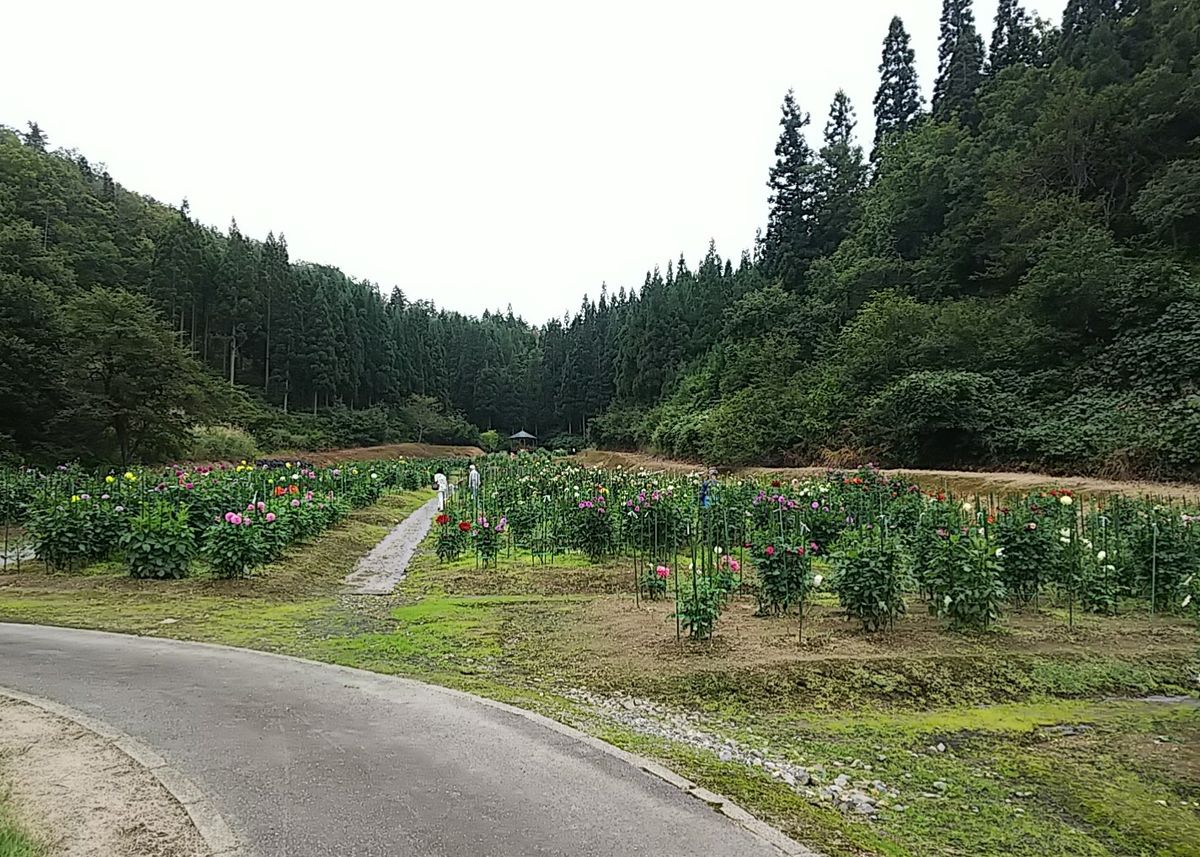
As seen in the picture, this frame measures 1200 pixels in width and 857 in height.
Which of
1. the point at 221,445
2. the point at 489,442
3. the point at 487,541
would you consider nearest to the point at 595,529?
the point at 487,541

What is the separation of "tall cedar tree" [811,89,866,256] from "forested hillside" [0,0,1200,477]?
0.20 meters

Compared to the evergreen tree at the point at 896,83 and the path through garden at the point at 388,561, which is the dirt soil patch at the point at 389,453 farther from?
the evergreen tree at the point at 896,83

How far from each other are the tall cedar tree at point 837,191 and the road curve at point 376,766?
167 ft

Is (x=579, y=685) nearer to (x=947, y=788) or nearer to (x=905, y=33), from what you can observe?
(x=947, y=788)

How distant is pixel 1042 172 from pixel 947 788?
3487 cm

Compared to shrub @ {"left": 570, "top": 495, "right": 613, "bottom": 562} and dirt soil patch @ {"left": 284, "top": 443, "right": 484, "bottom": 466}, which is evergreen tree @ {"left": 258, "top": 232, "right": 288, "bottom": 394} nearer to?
dirt soil patch @ {"left": 284, "top": 443, "right": 484, "bottom": 466}

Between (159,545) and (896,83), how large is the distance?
65106mm

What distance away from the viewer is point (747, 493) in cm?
1431

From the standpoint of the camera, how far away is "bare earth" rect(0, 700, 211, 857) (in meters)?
3.00

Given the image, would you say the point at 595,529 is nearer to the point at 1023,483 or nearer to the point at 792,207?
the point at 1023,483

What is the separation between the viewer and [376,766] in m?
3.94

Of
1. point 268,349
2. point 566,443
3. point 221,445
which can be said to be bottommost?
point 221,445

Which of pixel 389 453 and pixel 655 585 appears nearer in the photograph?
pixel 655 585

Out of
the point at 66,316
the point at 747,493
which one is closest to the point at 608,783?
the point at 747,493
